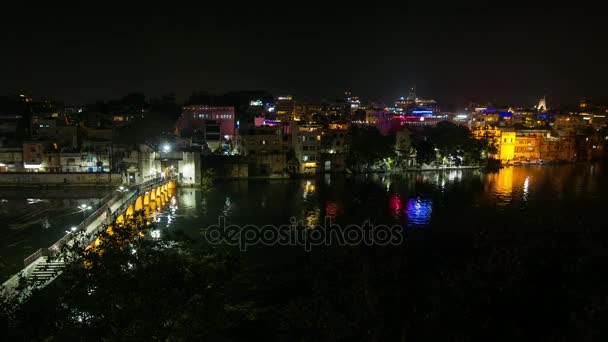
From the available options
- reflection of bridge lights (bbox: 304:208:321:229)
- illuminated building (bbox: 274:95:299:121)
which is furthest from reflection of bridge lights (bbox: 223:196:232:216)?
illuminated building (bbox: 274:95:299:121)

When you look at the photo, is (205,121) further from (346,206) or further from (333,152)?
(346,206)

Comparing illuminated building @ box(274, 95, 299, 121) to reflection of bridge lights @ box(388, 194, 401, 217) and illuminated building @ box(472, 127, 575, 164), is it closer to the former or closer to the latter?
illuminated building @ box(472, 127, 575, 164)

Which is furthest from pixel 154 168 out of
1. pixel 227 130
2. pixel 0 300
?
pixel 0 300

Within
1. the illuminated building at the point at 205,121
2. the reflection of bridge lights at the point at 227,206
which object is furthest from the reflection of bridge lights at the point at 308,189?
the illuminated building at the point at 205,121

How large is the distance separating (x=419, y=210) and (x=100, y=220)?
17311mm

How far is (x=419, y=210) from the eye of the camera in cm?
2509

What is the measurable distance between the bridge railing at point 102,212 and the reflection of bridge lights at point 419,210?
14.4 m

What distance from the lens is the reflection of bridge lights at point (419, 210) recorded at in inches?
885

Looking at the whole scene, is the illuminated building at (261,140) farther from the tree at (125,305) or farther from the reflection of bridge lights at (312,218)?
the tree at (125,305)

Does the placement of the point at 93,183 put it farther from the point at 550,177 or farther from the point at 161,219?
the point at 550,177

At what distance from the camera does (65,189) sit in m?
27.4

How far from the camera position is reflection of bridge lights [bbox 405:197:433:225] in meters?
22.5

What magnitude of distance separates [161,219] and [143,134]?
65.7 ft

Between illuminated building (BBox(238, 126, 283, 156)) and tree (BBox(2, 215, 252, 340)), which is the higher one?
illuminated building (BBox(238, 126, 283, 156))
